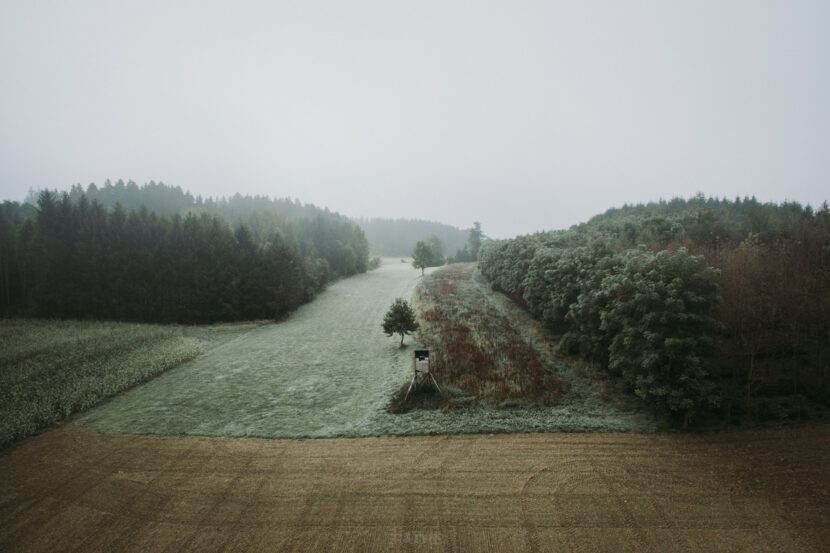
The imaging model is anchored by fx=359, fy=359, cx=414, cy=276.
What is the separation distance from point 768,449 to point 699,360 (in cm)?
343

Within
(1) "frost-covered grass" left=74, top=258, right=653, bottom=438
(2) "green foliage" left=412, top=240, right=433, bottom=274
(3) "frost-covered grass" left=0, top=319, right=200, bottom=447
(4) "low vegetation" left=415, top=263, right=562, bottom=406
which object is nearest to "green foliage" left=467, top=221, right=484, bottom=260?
(2) "green foliage" left=412, top=240, right=433, bottom=274

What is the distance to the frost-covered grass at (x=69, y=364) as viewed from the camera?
1598 cm

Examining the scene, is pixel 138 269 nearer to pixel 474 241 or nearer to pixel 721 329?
pixel 721 329

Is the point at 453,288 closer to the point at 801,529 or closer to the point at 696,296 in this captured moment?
the point at 696,296

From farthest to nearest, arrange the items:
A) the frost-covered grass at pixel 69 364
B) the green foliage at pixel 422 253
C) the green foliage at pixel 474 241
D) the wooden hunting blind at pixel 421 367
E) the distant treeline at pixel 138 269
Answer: the green foliage at pixel 474 241
the green foliage at pixel 422 253
the distant treeline at pixel 138 269
the wooden hunting blind at pixel 421 367
the frost-covered grass at pixel 69 364

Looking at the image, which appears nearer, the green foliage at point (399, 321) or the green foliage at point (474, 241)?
the green foliage at point (399, 321)

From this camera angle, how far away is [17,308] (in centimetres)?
4103

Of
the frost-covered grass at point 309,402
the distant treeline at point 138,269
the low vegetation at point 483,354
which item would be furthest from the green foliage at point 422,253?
the frost-covered grass at point 309,402

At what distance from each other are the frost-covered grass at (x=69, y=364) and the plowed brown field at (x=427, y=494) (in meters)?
2.99

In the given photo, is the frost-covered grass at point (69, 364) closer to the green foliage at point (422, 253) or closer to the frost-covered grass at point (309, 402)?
the frost-covered grass at point (309, 402)

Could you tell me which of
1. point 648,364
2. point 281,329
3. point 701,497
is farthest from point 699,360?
point 281,329

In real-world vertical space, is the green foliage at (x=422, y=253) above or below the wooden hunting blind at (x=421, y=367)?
above

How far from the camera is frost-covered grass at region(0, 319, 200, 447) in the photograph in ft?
52.4

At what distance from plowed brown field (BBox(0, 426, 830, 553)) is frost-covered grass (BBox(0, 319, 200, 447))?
2.99 m
